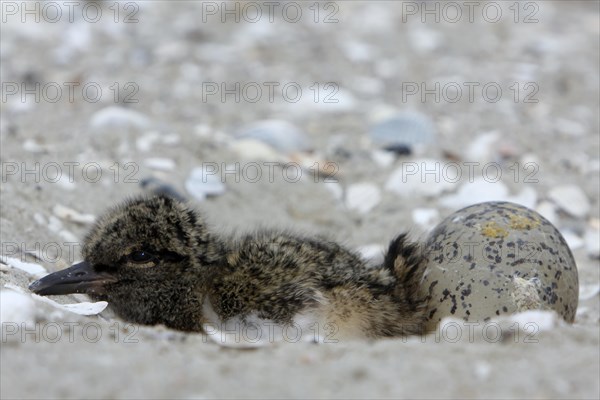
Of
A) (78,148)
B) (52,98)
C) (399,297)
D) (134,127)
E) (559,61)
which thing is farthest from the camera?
(559,61)

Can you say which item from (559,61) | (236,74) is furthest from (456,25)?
(236,74)

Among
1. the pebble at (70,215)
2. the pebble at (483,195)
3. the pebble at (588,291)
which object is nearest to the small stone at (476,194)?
the pebble at (483,195)

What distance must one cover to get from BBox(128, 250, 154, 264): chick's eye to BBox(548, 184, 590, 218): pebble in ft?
9.41

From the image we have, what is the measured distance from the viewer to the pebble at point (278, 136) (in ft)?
20.8

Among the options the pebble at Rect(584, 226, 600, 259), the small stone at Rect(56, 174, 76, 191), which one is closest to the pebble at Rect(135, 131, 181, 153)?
the small stone at Rect(56, 174, 76, 191)

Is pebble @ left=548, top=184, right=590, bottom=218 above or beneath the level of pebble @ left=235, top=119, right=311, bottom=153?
beneath

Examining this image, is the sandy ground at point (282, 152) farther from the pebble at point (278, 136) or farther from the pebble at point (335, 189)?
the pebble at point (278, 136)

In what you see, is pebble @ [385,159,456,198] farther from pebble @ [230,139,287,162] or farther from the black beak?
the black beak

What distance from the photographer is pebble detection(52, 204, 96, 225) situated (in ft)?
16.1

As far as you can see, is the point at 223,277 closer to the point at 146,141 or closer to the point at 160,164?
the point at 160,164

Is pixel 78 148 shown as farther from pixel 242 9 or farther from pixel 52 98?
pixel 242 9

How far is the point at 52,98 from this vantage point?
7387 mm

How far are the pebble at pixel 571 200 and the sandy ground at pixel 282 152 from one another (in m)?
0.05

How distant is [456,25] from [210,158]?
4.39 metres
